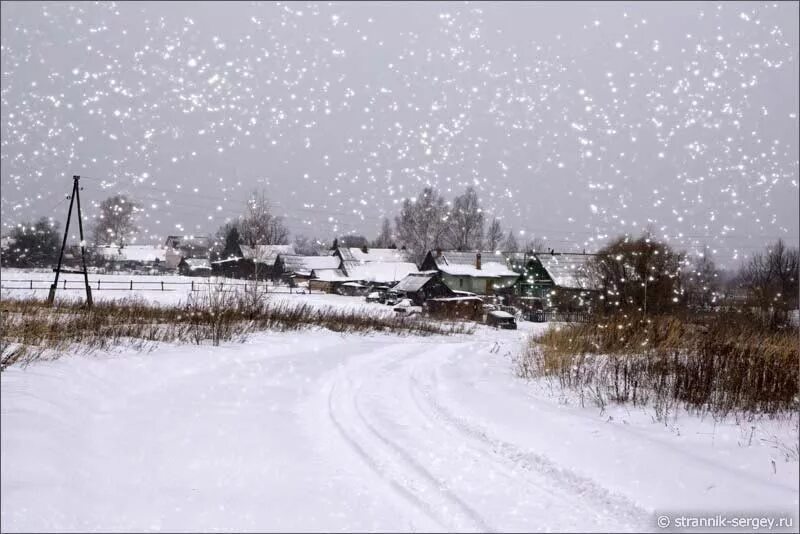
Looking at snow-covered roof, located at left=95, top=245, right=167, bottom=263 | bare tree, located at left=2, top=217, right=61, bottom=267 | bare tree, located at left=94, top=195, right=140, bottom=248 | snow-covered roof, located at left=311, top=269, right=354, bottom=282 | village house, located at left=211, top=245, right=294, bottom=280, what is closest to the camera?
bare tree, located at left=2, top=217, right=61, bottom=267

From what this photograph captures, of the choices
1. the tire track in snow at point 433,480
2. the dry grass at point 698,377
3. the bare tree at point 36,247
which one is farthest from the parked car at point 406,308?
the tire track in snow at point 433,480

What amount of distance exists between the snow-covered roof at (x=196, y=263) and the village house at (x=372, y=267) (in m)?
20.5

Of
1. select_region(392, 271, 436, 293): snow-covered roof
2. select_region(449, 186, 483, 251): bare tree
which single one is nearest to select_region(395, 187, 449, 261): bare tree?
select_region(449, 186, 483, 251): bare tree

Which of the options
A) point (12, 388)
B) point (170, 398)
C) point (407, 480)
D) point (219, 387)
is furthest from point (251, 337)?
point (407, 480)

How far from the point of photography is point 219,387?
8602 millimetres

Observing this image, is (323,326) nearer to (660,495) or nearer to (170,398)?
(170,398)

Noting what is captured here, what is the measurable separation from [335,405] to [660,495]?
4.74m

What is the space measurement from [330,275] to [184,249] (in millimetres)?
33651

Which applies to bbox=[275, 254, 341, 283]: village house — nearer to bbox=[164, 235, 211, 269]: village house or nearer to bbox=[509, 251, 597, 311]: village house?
bbox=[164, 235, 211, 269]: village house

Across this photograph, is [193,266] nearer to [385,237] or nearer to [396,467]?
[385,237]

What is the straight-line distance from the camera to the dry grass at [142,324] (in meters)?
9.61

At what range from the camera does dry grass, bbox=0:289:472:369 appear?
378 inches

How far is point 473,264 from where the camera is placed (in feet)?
197

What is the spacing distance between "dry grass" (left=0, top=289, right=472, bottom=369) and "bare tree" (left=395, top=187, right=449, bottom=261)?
45.3 meters
